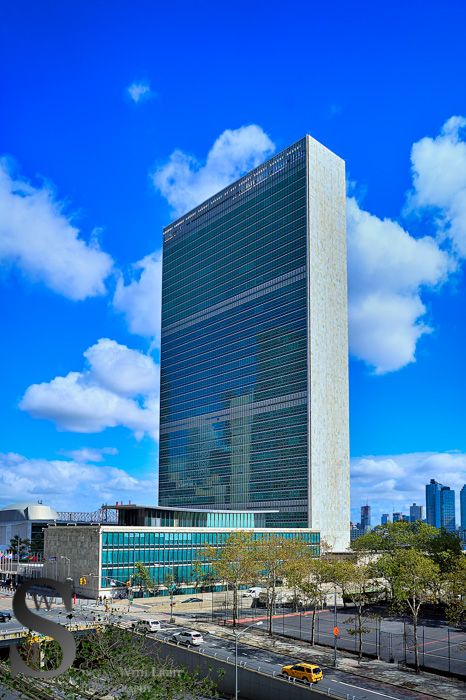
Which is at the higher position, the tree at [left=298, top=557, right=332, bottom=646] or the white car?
the tree at [left=298, top=557, right=332, bottom=646]

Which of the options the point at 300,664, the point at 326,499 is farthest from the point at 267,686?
the point at 326,499

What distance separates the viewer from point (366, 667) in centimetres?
7656

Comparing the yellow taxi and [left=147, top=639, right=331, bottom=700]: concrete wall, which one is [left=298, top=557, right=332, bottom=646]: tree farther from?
[left=147, top=639, right=331, bottom=700]: concrete wall

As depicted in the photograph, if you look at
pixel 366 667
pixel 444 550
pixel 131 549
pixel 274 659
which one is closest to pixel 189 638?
pixel 274 659

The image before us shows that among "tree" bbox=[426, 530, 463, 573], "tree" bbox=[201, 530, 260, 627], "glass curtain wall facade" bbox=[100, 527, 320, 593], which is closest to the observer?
"tree" bbox=[201, 530, 260, 627]

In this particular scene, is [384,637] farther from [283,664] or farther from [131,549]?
[131,549]

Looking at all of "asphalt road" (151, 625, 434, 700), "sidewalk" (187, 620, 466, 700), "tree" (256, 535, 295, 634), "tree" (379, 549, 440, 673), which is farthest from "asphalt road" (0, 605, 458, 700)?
"tree" (379, 549, 440, 673)

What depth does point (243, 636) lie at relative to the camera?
91.0 m

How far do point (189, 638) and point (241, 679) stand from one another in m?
13.6

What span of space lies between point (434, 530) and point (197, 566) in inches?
1971

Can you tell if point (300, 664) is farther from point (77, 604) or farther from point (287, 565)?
point (77, 604)

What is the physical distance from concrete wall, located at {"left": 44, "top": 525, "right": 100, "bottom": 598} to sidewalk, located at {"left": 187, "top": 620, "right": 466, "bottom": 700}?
116ft

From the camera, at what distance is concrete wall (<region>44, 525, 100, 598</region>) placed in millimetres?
124125

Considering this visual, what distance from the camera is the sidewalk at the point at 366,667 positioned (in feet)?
224
